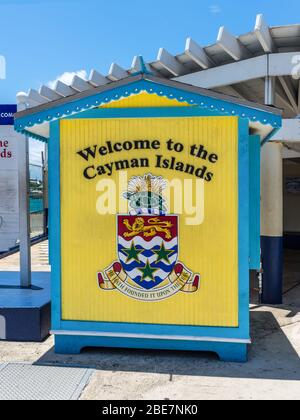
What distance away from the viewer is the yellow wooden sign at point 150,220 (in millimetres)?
4770

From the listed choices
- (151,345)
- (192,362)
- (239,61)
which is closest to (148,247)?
(151,345)

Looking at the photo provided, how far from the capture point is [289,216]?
51.4 ft

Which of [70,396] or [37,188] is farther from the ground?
[37,188]

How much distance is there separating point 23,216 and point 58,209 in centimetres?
140

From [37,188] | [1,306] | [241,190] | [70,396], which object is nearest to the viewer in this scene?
[70,396]

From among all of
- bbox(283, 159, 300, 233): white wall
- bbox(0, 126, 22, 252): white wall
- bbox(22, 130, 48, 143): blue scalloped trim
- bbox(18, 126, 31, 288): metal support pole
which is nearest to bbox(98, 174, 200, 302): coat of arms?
bbox(22, 130, 48, 143): blue scalloped trim

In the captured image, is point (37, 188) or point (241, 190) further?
point (37, 188)

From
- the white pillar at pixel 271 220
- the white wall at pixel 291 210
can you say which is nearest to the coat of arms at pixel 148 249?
the white pillar at pixel 271 220

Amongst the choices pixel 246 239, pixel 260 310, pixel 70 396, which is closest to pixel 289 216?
pixel 260 310

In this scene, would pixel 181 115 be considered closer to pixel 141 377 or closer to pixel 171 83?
pixel 171 83

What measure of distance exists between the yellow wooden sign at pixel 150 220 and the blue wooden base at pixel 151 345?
0.24 metres

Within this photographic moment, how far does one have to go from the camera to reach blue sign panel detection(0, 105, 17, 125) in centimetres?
637

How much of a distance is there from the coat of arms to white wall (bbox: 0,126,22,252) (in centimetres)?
219

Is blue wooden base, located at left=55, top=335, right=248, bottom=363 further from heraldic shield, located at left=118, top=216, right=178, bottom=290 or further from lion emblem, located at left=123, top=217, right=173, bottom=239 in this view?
lion emblem, located at left=123, top=217, right=173, bottom=239
